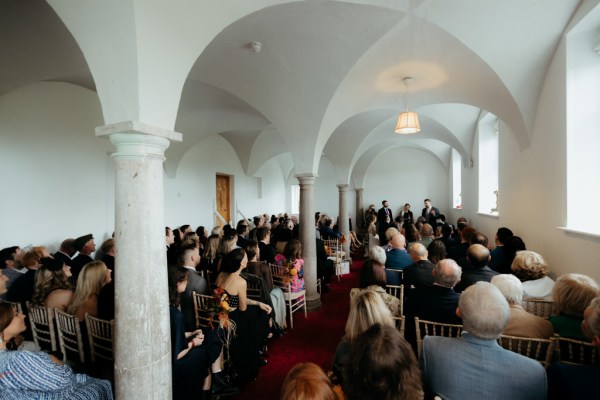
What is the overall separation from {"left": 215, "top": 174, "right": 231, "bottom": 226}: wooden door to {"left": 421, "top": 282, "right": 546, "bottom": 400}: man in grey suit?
897cm

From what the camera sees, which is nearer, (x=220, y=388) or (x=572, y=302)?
(x=572, y=302)

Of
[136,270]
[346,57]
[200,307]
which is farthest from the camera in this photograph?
[346,57]

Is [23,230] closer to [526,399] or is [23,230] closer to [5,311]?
[5,311]

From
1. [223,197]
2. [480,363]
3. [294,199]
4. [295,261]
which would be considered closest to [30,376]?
[480,363]

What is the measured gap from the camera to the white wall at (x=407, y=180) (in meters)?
12.3

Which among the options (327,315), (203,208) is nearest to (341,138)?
(203,208)

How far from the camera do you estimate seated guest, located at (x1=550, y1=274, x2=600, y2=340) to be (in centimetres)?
190

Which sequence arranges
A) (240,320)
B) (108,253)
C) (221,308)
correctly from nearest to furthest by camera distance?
1. (221,308)
2. (240,320)
3. (108,253)

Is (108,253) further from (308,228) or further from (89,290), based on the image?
(308,228)

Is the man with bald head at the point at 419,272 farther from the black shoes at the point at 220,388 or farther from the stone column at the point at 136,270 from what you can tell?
the stone column at the point at 136,270

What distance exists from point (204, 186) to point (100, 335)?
7090 millimetres

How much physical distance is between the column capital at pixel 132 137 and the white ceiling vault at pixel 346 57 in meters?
1.12

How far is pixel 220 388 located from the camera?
2.79 m

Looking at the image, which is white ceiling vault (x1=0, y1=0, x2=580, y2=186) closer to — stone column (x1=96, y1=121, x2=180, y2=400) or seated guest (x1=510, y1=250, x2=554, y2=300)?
stone column (x1=96, y1=121, x2=180, y2=400)
